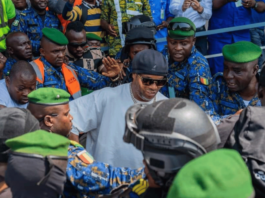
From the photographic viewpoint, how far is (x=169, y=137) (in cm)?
214

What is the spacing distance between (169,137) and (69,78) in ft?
10.9

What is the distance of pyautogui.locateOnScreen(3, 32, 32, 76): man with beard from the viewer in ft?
18.7

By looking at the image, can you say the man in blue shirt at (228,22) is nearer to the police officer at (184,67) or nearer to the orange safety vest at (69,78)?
the police officer at (184,67)

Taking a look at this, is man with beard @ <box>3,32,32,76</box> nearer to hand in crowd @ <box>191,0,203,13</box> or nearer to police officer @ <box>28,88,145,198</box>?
hand in crowd @ <box>191,0,203,13</box>

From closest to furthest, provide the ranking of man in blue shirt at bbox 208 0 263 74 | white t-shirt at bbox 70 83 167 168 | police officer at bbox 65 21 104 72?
white t-shirt at bbox 70 83 167 168 < police officer at bbox 65 21 104 72 < man in blue shirt at bbox 208 0 263 74

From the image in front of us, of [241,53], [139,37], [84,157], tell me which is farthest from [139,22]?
[84,157]

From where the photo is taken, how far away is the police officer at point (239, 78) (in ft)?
14.6

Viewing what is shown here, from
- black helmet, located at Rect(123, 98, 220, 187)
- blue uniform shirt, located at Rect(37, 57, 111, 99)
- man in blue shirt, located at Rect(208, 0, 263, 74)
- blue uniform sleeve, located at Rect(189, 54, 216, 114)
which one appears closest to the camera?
black helmet, located at Rect(123, 98, 220, 187)

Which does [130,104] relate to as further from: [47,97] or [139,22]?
[139,22]

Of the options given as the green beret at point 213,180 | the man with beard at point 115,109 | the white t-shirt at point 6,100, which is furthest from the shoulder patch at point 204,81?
the green beret at point 213,180

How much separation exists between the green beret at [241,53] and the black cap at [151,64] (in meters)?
0.88

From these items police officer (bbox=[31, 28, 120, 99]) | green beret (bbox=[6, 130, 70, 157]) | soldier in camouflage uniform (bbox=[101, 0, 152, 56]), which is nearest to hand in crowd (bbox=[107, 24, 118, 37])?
soldier in camouflage uniform (bbox=[101, 0, 152, 56])

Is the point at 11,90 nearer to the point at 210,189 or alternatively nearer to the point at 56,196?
the point at 56,196

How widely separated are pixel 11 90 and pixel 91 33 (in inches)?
85.4
